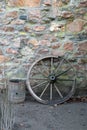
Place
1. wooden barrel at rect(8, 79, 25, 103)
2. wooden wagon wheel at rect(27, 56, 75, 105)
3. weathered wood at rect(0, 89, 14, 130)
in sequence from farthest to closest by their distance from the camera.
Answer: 1. wooden wagon wheel at rect(27, 56, 75, 105)
2. wooden barrel at rect(8, 79, 25, 103)
3. weathered wood at rect(0, 89, 14, 130)

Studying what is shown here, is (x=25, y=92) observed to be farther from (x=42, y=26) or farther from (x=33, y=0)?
(x=33, y=0)

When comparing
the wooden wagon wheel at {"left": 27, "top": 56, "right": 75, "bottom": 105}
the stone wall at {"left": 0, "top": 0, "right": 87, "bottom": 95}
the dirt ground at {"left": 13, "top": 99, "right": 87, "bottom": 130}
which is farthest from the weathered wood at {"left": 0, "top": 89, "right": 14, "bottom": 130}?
the stone wall at {"left": 0, "top": 0, "right": 87, "bottom": 95}

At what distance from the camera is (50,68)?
561 centimetres

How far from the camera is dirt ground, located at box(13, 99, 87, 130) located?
176 inches

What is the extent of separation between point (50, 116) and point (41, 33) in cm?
135

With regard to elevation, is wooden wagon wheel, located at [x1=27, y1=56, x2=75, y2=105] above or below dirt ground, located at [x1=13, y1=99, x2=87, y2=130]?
above

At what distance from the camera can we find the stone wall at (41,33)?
18.2ft

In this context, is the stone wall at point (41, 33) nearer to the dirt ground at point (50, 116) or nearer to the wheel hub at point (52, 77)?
the wheel hub at point (52, 77)

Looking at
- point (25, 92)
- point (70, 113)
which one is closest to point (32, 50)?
point (25, 92)

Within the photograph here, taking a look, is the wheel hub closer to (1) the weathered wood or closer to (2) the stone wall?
(2) the stone wall

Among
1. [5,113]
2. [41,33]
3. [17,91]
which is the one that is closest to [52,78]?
[17,91]

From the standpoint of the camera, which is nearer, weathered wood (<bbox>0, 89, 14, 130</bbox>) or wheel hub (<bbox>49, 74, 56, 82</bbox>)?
weathered wood (<bbox>0, 89, 14, 130</bbox>)

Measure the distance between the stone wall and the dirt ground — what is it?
0.63m

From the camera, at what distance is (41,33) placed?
18.3 feet
